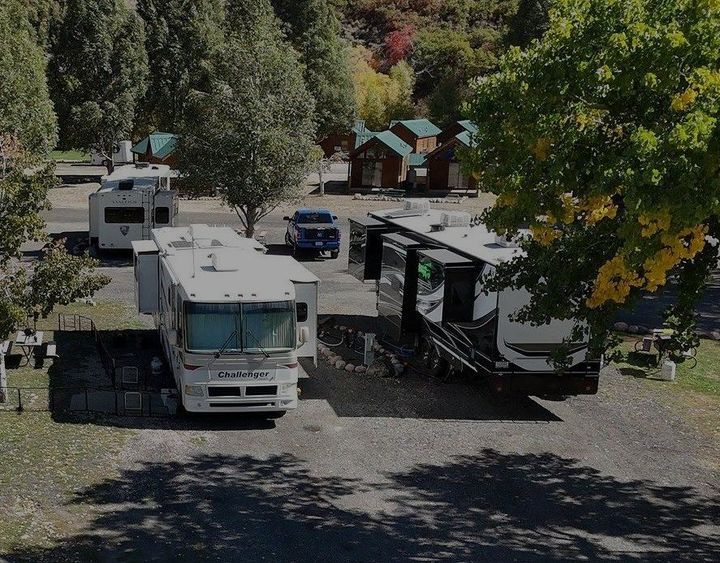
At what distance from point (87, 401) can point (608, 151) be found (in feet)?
35.3

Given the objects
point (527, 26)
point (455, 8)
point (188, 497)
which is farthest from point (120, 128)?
point (455, 8)

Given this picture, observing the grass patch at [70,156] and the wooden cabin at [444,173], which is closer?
the wooden cabin at [444,173]

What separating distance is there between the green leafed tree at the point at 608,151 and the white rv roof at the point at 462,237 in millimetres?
3448

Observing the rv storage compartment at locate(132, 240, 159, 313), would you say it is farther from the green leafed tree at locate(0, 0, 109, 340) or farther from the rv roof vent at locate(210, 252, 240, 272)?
the rv roof vent at locate(210, 252, 240, 272)

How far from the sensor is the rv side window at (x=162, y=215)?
3478 cm

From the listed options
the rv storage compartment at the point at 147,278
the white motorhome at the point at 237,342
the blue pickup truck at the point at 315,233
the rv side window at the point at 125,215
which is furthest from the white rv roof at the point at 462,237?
the rv side window at the point at 125,215

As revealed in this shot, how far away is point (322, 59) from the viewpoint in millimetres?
69562

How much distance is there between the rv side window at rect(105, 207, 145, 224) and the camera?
114 ft

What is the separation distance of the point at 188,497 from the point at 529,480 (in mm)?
5364

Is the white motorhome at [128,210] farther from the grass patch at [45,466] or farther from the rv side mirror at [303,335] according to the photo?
the rv side mirror at [303,335]

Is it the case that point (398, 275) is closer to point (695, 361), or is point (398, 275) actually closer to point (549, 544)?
point (695, 361)

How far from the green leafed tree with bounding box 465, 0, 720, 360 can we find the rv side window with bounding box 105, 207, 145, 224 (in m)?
23.0

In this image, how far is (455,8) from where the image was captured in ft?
340

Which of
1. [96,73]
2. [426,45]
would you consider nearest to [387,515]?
[96,73]
